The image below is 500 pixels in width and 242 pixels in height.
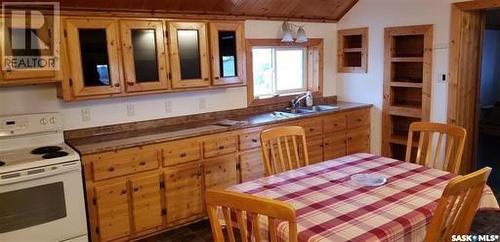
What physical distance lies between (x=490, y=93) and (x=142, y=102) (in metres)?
6.38

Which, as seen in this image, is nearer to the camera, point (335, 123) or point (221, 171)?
point (221, 171)

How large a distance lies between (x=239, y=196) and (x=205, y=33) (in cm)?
243

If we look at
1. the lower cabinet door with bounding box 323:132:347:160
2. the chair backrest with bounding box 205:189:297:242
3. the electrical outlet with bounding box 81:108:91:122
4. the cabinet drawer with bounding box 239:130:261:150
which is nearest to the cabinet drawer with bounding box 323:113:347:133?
the lower cabinet door with bounding box 323:132:347:160

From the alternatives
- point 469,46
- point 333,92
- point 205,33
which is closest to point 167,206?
point 205,33

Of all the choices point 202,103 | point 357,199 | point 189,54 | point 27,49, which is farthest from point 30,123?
point 357,199

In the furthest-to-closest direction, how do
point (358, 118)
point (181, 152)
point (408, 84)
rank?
point (358, 118), point (408, 84), point (181, 152)

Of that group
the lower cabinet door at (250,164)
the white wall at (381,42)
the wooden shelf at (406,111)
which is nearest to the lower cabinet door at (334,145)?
the white wall at (381,42)

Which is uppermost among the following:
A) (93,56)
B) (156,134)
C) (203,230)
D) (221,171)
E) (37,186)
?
(93,56)

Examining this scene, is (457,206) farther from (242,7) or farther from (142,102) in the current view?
(242,7)

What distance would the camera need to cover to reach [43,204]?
259 cm

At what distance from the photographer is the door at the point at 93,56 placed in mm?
2893

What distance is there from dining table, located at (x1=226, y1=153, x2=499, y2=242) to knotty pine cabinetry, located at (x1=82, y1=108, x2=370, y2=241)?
3.67 ft

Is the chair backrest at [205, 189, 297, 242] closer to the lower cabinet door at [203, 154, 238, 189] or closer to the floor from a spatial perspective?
the floor

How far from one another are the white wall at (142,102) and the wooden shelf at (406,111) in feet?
3.10
